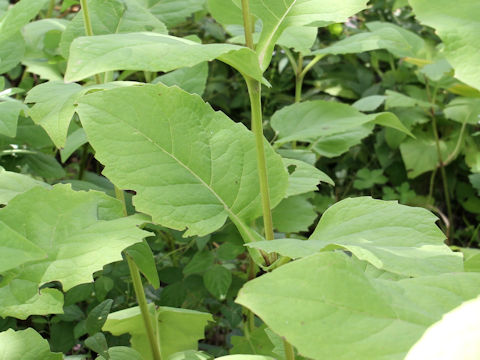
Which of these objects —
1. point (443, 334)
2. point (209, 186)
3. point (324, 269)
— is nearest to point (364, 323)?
point (324, 269)

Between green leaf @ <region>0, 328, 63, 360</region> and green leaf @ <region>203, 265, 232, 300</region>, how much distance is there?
2.20 feet

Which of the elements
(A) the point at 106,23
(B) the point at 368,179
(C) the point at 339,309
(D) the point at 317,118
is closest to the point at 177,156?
(C) the point at 339,309

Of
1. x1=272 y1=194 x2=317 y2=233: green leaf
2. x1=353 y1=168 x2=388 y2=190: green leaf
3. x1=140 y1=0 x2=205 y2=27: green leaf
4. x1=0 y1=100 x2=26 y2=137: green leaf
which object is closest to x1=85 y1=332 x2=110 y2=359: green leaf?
x1=0 y1=100 x2=26 y2=137: green leaf

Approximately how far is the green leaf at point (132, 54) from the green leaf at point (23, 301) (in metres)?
0.34

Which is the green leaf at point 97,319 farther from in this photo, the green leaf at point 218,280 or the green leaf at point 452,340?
the green leaf at point 452,340

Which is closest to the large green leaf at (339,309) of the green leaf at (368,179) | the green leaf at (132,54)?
the green leaf at (132,54)

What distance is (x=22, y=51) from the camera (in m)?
1.44

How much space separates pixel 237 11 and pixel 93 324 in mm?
628

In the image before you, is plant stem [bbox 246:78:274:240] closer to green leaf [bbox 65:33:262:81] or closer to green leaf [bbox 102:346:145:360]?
green leaf [bbox 65:33:262:81]

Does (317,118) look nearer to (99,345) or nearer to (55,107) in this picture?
(55,107)

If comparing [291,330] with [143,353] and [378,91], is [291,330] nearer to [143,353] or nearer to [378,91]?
[143,353]

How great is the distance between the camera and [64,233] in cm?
85

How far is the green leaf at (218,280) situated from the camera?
58.3 inches

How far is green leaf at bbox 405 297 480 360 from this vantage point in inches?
14.3
